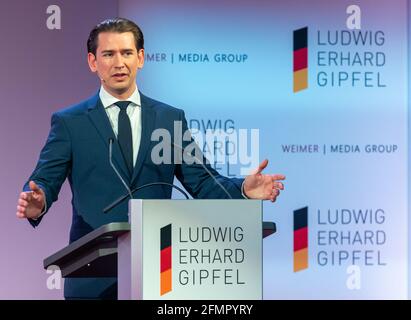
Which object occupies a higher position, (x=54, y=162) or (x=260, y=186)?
(x=54, y=162)

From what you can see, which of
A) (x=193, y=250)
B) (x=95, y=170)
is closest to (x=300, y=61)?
(x=95, y=170)

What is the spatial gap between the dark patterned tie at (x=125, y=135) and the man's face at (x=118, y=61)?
141mm

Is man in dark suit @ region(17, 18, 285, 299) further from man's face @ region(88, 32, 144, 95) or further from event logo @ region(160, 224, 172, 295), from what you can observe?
event logo @ region(160, 224, 172, 295)

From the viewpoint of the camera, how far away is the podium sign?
2.86 meters

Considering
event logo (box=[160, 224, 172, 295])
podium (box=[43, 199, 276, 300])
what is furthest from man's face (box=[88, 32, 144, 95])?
event logo (box=[160, 224, 172, 295])

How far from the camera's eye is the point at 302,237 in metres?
5.46

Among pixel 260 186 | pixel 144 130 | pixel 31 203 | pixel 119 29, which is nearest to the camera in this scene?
pixel 31 203

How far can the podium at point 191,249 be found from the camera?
2.86 meters

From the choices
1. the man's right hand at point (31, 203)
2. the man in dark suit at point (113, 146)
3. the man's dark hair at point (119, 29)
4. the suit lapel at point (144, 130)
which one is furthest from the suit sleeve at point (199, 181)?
the man's right hand at point (31, 203)

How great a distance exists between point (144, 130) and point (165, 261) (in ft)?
5.51

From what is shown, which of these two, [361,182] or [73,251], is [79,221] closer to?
[73,251]

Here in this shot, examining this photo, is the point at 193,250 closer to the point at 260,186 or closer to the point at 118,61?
the point at 260,186

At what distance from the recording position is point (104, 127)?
14.5ft

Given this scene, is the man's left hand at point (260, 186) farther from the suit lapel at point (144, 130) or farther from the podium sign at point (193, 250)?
the suit lapel at point (144, 130)
